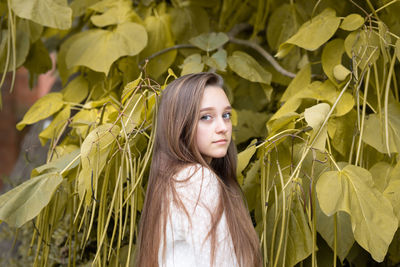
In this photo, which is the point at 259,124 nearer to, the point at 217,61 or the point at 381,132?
the point at 217,61

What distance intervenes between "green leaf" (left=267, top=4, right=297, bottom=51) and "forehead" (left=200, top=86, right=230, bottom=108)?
18.5 inches

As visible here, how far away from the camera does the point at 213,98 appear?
0.72 metres

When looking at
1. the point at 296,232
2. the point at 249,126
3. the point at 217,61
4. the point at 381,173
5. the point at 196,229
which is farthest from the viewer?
the point at 249,126

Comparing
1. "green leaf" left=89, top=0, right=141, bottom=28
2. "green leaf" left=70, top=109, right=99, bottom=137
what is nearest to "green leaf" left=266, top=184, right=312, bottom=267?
"green leaf" left=70, top=109, right=99, bottom=137

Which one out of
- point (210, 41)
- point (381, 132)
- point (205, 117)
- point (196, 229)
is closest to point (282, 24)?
point (210, 41)

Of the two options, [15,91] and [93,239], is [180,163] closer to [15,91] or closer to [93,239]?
[93,239]

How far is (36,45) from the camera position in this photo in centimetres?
120

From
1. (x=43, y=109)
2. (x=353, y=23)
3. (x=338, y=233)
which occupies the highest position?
(x=353, y=23)

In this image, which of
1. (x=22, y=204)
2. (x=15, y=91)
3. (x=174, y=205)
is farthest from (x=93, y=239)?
(x=15, y=91)

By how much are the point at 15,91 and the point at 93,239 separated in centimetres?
206

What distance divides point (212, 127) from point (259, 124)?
428 millimetres

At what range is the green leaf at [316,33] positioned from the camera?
890 millimetres

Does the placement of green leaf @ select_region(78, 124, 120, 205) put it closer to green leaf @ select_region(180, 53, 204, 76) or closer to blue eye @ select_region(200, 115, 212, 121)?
blue eye @ select_region(200, 115, 212, 121)

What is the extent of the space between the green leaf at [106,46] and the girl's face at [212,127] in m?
0.32
